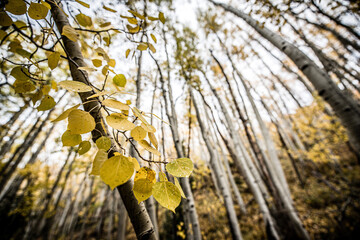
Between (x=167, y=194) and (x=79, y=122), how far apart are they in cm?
31

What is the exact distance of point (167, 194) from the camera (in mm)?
388

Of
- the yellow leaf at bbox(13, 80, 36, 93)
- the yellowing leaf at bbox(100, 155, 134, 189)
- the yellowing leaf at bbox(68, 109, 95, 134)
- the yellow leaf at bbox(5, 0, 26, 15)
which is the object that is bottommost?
the yellowing leaf at bbox(100, 155, 134, 189)

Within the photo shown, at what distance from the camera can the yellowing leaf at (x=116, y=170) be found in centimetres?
32

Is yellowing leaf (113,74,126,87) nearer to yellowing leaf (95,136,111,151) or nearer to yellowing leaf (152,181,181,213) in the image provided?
yellowing leaf (95,136,111,151)

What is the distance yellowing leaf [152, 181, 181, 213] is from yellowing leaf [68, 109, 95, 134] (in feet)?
0.82

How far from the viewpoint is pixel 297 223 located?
9.54ft

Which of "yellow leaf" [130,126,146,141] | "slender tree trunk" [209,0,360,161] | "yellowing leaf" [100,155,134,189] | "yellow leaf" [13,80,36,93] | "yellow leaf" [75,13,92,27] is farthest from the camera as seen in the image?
"slender tree trunk" [209,0,360,161]

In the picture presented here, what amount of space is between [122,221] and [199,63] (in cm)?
337

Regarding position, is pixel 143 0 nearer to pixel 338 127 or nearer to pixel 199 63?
pixel 199 63

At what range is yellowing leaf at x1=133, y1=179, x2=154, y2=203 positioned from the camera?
39 centimetres

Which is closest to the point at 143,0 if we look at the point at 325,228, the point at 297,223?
the point at 297,223

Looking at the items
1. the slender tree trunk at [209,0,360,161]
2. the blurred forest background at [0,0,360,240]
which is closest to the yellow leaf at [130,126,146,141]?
the blurred forest background at [0,0,360,240]

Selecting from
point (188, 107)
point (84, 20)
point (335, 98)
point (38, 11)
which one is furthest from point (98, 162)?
point (188, 107)

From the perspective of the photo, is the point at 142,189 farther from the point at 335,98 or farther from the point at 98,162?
the point at 335,98
